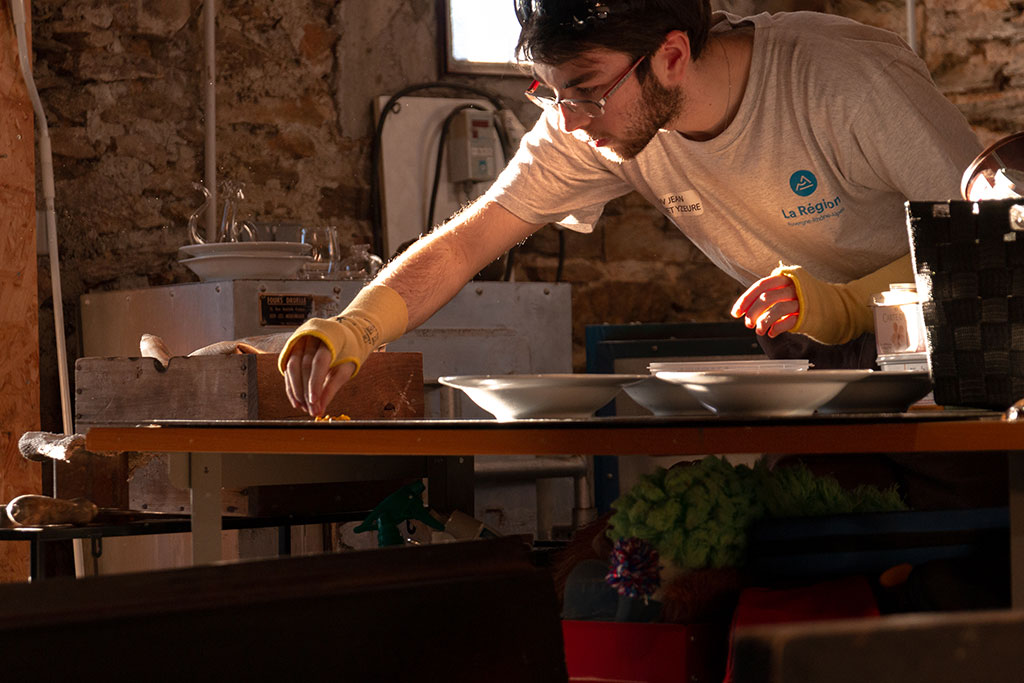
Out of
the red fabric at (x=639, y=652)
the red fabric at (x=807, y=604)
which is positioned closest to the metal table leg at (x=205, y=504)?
the red fabric at (x=639, y=652)

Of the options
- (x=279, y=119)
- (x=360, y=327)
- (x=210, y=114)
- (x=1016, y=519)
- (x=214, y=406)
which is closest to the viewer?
(x=1016, y=519)

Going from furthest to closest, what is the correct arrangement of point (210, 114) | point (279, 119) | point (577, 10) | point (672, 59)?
point (279, 119) → point (210, 114) → point (672, 59) → point (577, 10)

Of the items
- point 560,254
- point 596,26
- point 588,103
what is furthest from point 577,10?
point 560,254

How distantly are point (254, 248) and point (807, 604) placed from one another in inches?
83.0

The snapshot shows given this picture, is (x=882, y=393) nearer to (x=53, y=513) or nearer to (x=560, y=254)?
(x=53, y=513)

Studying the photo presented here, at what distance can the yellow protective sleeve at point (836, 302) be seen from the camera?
4.27 feet

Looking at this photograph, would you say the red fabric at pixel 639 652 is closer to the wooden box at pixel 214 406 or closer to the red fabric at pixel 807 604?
the red fabric at pixel 807 604

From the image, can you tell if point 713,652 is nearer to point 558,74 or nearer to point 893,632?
point 893,632

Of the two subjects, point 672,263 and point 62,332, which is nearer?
point 62,332

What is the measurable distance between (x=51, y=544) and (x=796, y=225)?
2.01m

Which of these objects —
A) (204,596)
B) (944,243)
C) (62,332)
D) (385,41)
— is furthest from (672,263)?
(204,596)

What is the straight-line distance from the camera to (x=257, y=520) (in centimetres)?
178

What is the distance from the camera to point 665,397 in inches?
37.3

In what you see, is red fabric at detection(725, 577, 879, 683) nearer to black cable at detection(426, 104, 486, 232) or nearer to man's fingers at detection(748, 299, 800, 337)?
man's fingers at detection(748, 299, 800, 337)
